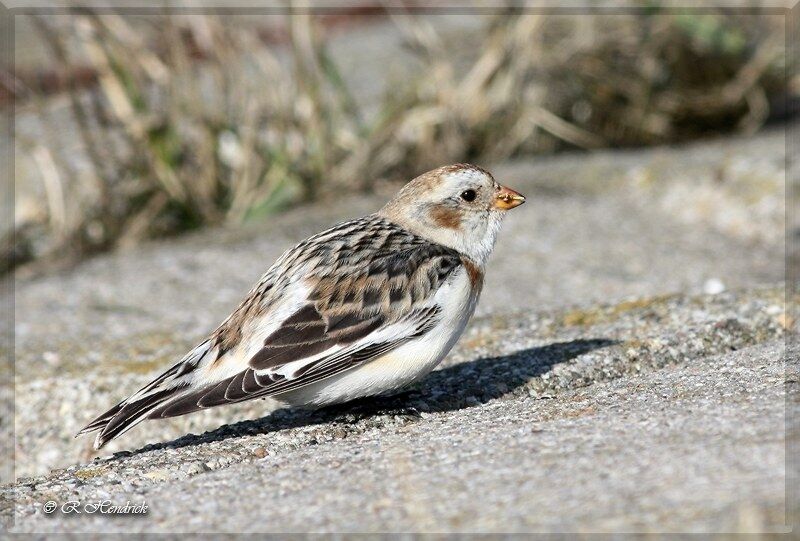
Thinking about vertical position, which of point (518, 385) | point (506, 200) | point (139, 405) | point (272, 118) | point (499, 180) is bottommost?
point (518, 385)

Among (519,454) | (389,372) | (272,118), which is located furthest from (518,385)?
(272,118)

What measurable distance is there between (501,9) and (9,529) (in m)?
5.04

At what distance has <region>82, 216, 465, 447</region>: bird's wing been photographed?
10.5 ft

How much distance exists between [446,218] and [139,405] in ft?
4.14

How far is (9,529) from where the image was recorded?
2.64 metres

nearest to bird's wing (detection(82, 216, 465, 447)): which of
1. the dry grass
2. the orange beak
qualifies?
the orange beak

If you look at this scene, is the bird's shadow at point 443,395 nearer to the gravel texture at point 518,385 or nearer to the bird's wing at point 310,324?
the gravel texture at point 518,385

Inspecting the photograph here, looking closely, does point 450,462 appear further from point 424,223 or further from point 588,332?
point 588,332

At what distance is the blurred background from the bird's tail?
0.15m

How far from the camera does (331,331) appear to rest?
3.33 metres

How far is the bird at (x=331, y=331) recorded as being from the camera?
3.21 m

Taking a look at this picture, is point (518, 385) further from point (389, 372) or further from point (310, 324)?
point (310, 324)

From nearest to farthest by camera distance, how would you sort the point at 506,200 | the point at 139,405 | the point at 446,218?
the point at 139,405 < the point at 446,218 < the point at 506,200

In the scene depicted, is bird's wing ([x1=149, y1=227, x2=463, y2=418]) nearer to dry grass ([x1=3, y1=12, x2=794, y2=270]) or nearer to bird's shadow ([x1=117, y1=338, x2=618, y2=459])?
bird's shadow ([x1=117, y1=338, x2=618, y2=459])
